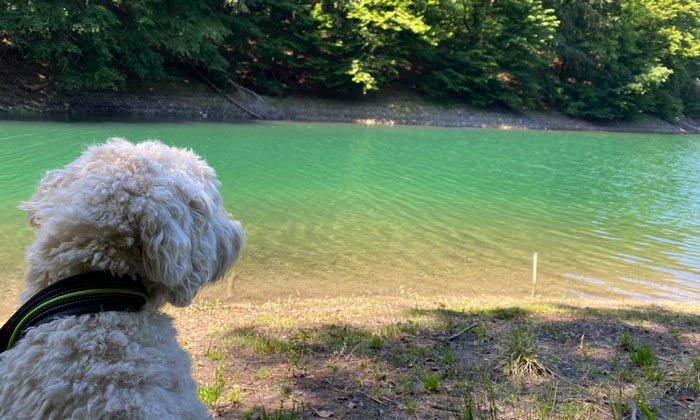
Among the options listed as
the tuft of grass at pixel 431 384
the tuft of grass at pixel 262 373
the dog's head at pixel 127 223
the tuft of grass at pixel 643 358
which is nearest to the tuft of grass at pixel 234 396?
the tuft of grass at pixel 262 373

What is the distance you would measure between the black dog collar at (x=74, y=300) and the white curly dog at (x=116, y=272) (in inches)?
1.1

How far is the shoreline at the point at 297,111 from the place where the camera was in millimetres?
25609

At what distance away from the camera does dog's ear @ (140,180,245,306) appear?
1.55 meters

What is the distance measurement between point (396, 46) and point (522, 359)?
132ft

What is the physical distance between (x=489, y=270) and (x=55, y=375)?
842 centimetres

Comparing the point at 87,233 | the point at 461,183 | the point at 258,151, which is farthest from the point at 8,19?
the point at 87,233

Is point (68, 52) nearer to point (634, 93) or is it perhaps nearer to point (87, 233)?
point (87, 233)

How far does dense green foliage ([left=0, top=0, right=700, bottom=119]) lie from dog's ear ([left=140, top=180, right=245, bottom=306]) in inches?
1093

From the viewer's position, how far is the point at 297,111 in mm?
34406

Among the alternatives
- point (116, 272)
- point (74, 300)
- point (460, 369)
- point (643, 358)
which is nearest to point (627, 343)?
point (643, 358)

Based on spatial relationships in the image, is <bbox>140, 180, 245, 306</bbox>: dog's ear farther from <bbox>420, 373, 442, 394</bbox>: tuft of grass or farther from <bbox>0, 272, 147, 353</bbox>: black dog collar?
<bbox>420, 373, 442, 394</bbox>: tuft of grass

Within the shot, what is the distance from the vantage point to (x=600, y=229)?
1209 cm

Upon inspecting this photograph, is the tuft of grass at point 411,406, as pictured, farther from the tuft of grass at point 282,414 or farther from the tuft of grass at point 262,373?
the tuft of grass at point 262,373

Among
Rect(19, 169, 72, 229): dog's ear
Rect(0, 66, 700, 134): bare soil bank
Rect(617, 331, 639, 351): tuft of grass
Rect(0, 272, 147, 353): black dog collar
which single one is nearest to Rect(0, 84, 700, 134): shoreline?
Rect(0, 66, 700, 134): bare soil bank
